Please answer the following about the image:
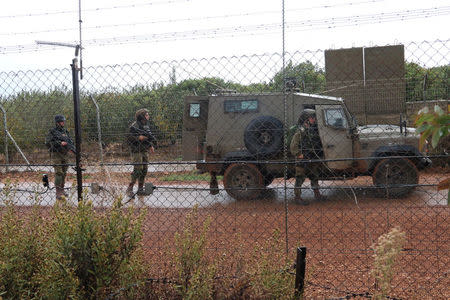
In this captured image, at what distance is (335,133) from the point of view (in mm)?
8062

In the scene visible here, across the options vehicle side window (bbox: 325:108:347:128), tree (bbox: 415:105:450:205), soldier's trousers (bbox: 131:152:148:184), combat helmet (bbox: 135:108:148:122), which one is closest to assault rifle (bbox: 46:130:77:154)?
soldier's trousers (bbox: 131:152:148:184)

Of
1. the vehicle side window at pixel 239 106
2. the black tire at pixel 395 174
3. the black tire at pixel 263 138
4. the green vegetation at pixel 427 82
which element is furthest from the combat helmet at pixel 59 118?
the black tire at pixel 395 174

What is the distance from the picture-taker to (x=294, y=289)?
294 centimetres

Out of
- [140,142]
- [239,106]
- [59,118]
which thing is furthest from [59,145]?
[239,106]

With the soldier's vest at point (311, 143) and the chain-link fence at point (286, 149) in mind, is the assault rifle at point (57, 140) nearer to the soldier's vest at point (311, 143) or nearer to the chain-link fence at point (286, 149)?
the chain-link fence at point (286, 149)

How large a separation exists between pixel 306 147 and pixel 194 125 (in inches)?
91.1

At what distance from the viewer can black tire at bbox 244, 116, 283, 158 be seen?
24.7ft

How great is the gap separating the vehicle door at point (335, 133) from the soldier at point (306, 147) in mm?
146

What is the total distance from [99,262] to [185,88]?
4337 millimetres

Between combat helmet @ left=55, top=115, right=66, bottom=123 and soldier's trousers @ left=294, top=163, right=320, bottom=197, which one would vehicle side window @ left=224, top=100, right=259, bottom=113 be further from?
combat helmet @ left=55, top=115, right=66, bottom=123

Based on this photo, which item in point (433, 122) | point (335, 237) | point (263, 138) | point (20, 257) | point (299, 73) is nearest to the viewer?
point (433, 122)

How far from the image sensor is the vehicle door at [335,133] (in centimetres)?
797

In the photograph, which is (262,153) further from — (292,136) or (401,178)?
(401,178)

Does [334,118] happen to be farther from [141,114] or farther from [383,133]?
[141,114]
